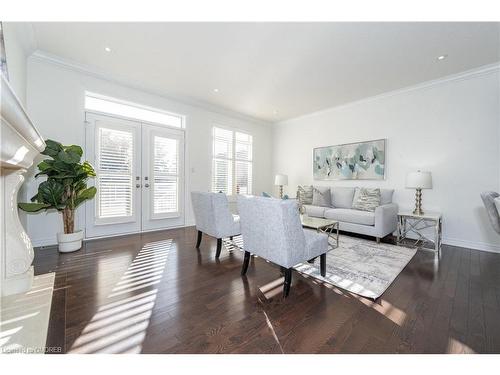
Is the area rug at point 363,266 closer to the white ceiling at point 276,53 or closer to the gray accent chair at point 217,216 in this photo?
the gray accent chair at point 217,216

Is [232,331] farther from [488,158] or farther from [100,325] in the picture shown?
[488,158]

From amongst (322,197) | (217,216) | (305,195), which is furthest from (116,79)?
(322,197)

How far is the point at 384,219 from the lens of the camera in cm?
349

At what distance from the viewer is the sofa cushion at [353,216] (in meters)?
3.59

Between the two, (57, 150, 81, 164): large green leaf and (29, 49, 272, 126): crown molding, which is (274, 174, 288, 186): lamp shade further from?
(57, 150, 81, 164): large green leaf

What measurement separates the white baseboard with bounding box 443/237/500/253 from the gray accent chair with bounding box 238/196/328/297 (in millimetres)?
2797

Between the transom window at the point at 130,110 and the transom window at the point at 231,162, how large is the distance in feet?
3.44

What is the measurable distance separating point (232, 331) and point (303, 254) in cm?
89

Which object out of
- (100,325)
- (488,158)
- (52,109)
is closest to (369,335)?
(100,325)

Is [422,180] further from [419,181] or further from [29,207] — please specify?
[29,207]

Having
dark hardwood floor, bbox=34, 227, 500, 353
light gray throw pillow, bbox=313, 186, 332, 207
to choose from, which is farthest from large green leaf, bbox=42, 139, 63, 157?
light gray throw pillow, bbox=313, 186, 332, 207

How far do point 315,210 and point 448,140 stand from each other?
2.45 m

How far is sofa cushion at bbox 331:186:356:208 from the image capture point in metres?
4.43

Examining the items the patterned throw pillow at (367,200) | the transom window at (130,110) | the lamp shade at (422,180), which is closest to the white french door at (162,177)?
the transom window at (130,110)
